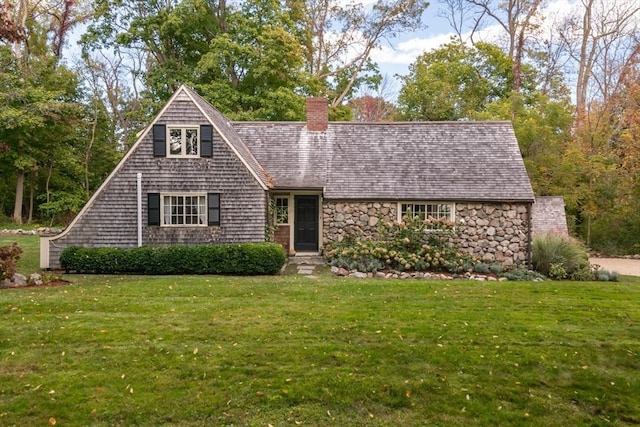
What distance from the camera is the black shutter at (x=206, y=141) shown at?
13709 millimetres

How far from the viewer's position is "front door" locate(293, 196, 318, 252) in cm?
1609

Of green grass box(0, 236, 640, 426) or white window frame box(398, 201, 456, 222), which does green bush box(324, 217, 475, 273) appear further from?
green grass box(0, 236, 640, 426)

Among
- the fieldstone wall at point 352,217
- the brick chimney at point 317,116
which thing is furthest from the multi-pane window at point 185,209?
the brick chimney at point 317,116

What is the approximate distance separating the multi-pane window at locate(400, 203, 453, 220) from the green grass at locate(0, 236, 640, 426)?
19.8ft

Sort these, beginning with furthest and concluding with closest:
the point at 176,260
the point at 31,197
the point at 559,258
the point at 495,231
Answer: the point at 31,197
the point at 495,231
the point at 559,258
the point at 176,260

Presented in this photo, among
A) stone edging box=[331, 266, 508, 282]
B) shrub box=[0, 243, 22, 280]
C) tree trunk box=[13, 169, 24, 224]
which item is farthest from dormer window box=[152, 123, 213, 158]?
tree trunk box=[13, 169, 24, 224]

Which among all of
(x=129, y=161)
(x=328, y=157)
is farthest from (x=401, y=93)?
(x=129, y=161)

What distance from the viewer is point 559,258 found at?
13570 mm

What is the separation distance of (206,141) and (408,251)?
708cm

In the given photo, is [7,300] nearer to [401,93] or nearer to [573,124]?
[401,93]

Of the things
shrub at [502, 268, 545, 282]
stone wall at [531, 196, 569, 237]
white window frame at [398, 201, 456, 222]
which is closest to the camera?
shrub at [502, 268, 545, 282]

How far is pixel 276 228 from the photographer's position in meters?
16.0

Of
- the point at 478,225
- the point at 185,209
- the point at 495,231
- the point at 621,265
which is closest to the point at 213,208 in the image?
the point at 185,209

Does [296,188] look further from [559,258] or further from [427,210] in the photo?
[559,258]
